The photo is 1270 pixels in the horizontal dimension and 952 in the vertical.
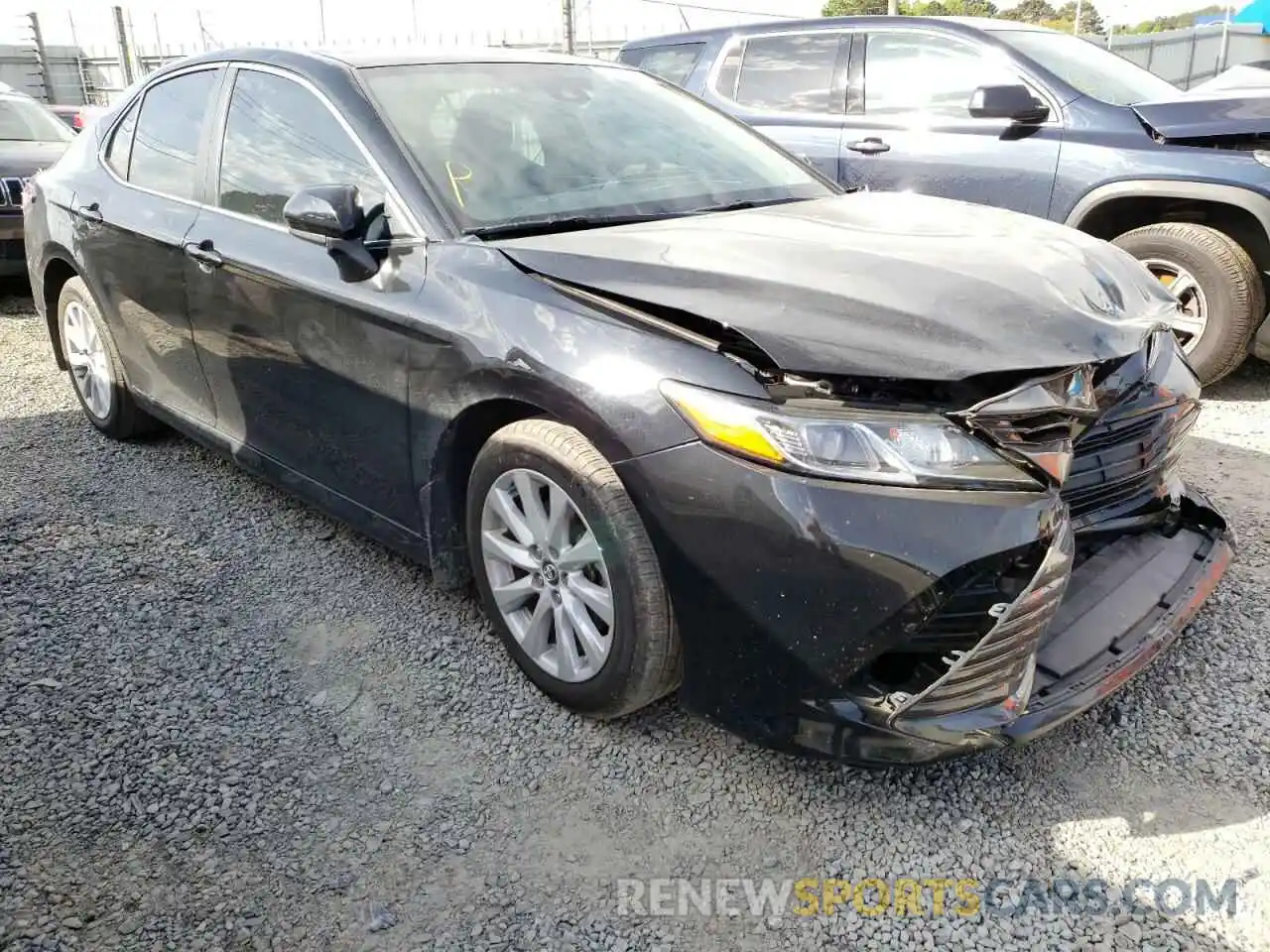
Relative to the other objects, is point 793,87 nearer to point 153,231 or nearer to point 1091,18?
point 153,231

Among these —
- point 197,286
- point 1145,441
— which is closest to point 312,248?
point 197,286

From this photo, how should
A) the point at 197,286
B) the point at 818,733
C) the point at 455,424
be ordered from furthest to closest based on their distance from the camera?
the point at 197,286, the point at 455,424, the point at 818,733

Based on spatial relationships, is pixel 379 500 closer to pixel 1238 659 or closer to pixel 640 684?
pixel 640 684

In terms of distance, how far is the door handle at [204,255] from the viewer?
333cm

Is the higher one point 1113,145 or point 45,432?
point 1113,145

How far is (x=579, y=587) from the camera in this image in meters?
2.48

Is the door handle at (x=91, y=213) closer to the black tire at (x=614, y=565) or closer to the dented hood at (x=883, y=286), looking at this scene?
the dented hood at (x=883, y=286)

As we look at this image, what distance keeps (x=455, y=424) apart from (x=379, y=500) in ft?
1.64

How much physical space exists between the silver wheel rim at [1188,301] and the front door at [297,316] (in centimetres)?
380

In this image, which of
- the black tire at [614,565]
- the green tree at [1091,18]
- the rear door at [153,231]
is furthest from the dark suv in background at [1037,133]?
the green tree at [1091,18]

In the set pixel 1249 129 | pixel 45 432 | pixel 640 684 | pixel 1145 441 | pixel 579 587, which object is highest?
pixel 1249 129

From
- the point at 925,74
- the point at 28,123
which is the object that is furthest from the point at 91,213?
the point at 28,123

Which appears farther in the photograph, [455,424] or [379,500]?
[379,500]

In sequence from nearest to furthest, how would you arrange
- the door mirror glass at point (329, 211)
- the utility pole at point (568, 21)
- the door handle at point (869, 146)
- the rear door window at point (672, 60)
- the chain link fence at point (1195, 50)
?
the door mirror glass at point (329, 211) < the door handle at point (869, 146) < the rear door window at point (672, 60) < the utility pole at point (568, 21) < the chain link fence at point (1195, 50)
